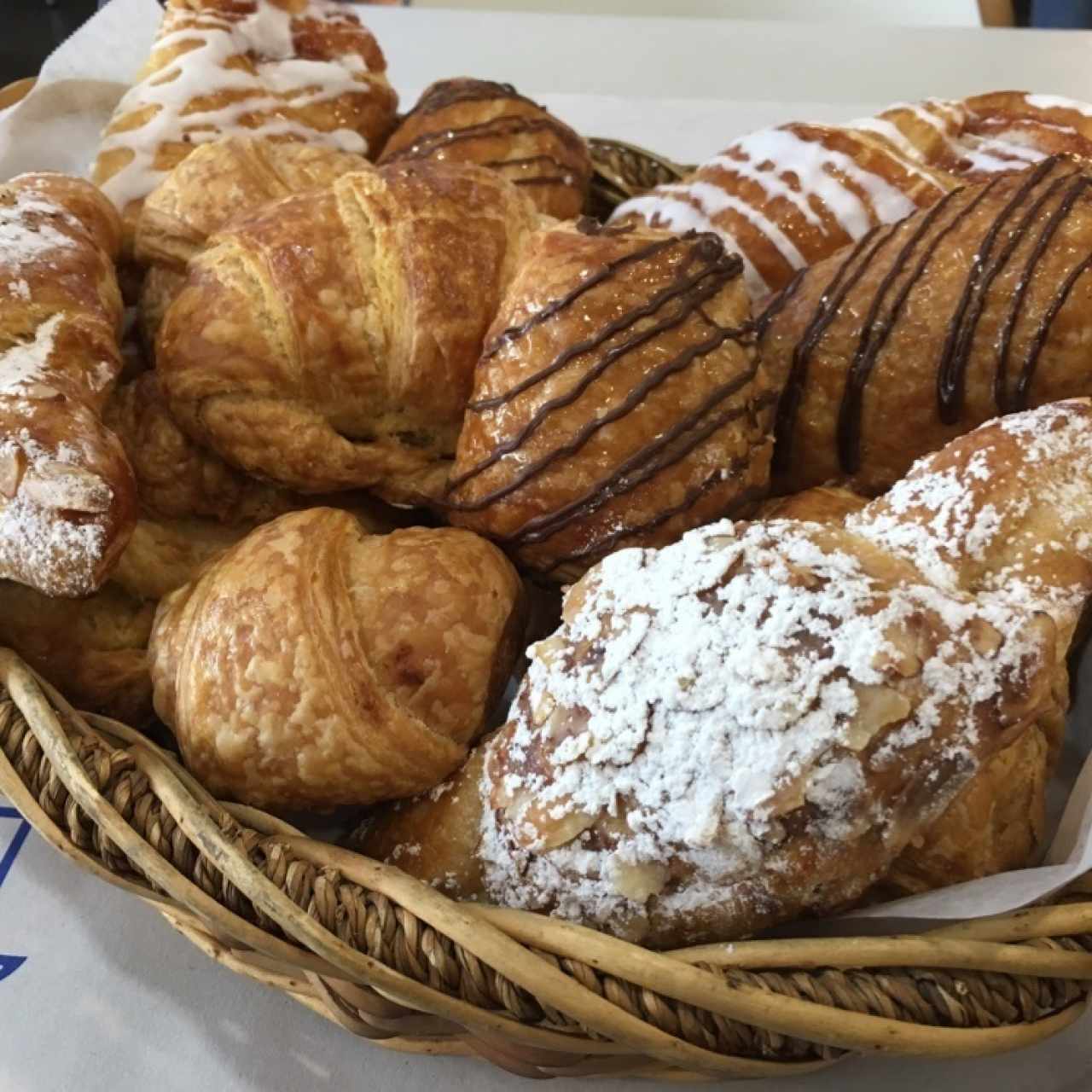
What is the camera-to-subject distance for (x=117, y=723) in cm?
112

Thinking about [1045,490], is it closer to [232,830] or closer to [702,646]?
[702,646]

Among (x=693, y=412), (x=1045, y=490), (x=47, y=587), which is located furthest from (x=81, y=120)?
(x=1045, y=490)

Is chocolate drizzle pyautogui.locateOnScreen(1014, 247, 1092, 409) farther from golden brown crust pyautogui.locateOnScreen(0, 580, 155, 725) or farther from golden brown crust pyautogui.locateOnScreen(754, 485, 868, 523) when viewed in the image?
golden brown crust pyautogui.locateOnScreen(0, 580, 155, 725)

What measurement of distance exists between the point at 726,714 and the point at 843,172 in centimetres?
98

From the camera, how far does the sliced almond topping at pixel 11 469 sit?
3.61ft

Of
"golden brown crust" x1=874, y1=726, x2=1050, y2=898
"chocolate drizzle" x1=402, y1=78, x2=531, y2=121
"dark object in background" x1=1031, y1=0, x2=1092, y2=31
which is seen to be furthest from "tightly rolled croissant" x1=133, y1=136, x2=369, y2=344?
"dark object in background" x1=1031, y1=0, x2=1092, y2=31

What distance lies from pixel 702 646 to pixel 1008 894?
1.09ft

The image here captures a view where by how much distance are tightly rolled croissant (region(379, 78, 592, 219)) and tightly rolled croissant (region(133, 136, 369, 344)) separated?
0.20 m

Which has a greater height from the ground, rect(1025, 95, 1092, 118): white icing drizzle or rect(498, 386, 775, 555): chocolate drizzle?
rect(1025, 95, 1092, 118): white icing drizzle

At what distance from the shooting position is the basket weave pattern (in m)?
0.85

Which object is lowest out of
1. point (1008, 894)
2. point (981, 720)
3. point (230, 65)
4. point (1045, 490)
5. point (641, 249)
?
point (1008, 894)

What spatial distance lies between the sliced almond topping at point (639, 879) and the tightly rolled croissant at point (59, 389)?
0.60 meters

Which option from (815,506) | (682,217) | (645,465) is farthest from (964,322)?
(682,217)

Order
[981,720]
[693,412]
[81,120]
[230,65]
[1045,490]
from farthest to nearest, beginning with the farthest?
[81,120], [230,65], [693,412], [1045,490], [981,720]
